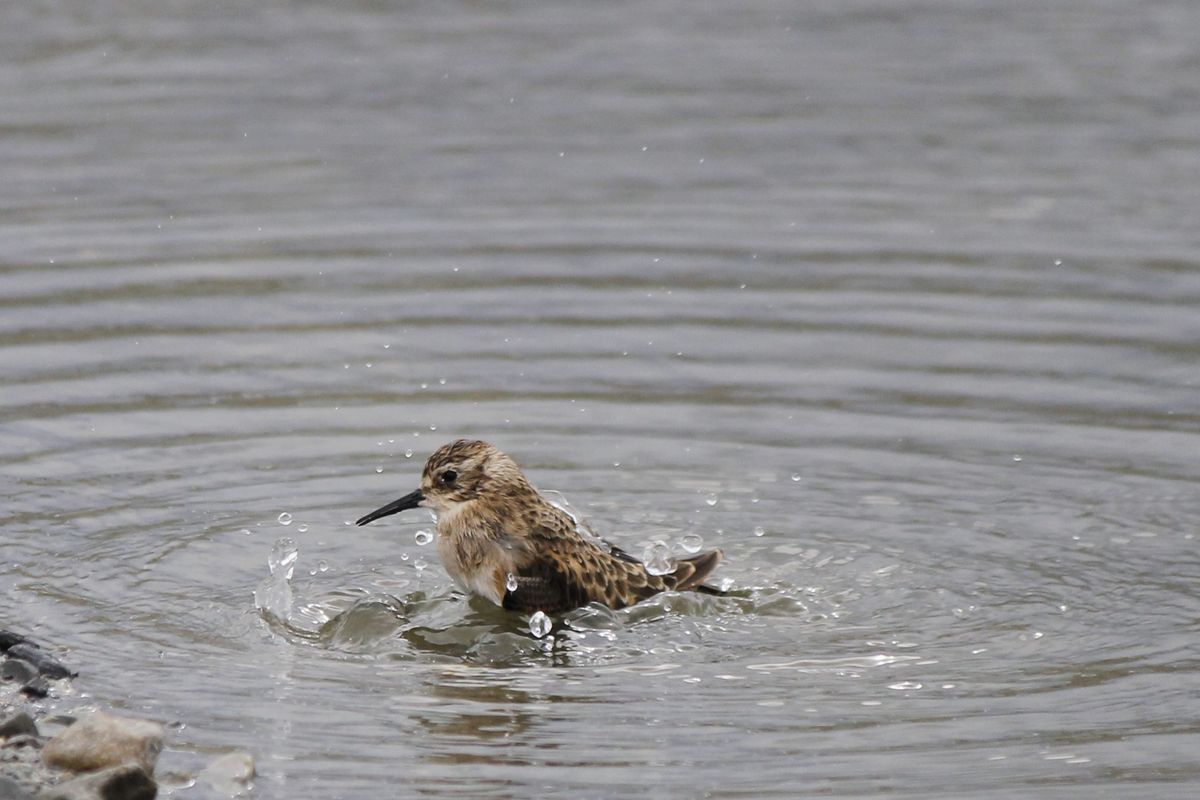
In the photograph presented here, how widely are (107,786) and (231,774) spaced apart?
0.57 m

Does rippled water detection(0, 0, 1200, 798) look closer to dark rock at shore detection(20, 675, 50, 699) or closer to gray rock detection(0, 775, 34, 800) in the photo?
dark rock at shore detection(20, 675, 50, 699)

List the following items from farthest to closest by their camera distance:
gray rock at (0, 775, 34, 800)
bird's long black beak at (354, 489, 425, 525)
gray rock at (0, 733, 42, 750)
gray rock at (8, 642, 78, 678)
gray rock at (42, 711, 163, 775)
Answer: bird's long black beak at (354, 489, 425, 525)
gray rock at (8, 642, 78, 678)
gray rock at (0, 733, 42, 750)
gray rock at (42, 711, 163, 775)
gray rock at (0, 775, 34, 800)

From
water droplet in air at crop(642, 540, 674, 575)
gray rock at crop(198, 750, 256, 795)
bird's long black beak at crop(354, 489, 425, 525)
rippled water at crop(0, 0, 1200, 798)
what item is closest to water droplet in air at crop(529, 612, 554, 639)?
rippled water at crop(0, 0, 1200, 798)

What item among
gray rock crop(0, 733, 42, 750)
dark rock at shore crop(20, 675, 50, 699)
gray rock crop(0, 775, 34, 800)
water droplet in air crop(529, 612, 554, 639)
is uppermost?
gray rock crop(0, 775, 34, 800)

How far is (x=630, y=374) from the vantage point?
48.5 ft

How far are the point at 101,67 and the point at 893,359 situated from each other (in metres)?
11.1

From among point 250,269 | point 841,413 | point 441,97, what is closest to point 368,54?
point 441,97

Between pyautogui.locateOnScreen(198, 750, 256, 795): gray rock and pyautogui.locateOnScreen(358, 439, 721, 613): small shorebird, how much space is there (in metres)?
2.79

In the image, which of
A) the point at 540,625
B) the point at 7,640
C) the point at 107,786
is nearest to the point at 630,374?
the point at 540,625

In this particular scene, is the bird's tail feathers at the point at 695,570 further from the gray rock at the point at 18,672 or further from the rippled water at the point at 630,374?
the gray rock at the point at 18,672

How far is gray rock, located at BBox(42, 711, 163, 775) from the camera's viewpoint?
859 centimetres

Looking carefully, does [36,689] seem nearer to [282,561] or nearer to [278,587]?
[278,587]

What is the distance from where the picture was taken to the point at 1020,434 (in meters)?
13.7

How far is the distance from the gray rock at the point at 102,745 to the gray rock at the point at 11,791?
0.32 m
